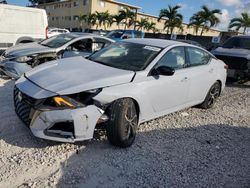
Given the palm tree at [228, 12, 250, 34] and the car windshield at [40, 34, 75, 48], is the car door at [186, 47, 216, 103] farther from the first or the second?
the palm tree at [228, 12, 250, 34]

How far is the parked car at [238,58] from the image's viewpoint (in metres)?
8.91

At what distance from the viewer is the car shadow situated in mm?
3230

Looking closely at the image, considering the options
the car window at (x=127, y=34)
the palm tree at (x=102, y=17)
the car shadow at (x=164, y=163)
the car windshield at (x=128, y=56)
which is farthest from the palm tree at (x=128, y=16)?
the car shadow at (x=164, y=163)

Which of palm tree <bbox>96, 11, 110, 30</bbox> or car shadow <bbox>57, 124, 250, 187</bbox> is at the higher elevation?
palm tree <bbox>96, 11, 110, 30</bbox>

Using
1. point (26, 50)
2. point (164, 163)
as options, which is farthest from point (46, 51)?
point (164, 163)

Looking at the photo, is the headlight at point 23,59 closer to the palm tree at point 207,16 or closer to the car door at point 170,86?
Result: the car door at point 170,86

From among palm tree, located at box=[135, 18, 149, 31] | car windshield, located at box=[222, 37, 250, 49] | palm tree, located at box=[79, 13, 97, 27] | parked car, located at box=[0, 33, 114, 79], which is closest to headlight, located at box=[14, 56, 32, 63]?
parked car, located at box=[0, 33, 114, 79]

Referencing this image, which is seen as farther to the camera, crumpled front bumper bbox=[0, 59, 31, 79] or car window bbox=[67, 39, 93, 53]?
car window bbox=[67, 39, 93, 53]

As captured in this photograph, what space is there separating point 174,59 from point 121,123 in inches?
72.7

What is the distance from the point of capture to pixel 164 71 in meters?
4.35

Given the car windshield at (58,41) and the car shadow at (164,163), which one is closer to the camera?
the car shadow at (164,163)

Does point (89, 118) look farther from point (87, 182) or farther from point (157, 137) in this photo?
point (157, 137)

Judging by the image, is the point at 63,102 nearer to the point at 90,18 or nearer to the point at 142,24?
the point at 90,18

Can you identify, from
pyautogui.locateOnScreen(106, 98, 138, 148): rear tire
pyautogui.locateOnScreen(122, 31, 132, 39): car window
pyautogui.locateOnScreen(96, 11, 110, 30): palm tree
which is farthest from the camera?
pyautogui.locateOnScreen(96, 11, 110, 30): palm tree
